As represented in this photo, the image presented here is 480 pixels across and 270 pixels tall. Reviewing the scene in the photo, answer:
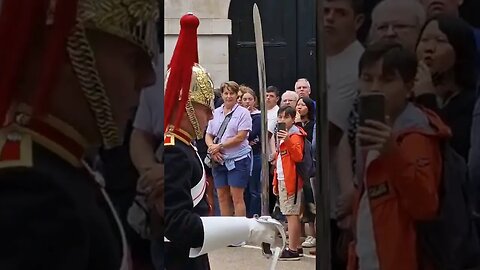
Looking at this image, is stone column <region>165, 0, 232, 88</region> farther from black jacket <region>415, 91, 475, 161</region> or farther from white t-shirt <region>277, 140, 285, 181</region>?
black jacket <region>415, 91, 475, 161</region>

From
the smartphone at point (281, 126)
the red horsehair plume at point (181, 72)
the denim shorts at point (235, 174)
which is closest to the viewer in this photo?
the red horsehair plume at point (181, 72)

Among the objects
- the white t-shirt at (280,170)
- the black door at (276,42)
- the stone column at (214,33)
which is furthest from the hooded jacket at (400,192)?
the black door at (276,42)

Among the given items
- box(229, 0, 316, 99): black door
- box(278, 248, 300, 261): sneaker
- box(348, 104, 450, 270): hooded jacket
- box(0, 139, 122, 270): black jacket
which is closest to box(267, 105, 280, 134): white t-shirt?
box(278, 248, 300, 261): sneaker

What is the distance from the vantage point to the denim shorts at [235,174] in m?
6.27

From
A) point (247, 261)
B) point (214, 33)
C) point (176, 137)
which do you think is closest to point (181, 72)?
point (176, 137)

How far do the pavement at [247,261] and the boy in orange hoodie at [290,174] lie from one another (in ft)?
0.39

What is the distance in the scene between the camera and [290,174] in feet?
18.8

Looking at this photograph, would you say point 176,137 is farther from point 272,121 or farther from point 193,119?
point 272,121

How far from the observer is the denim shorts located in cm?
627

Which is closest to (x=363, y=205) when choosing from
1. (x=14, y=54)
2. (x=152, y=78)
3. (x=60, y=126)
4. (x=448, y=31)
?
(x=448, y=31)

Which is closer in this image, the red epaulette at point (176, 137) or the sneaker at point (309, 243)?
the red epaulette at point (176, 137)

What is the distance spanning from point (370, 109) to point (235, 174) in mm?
4626

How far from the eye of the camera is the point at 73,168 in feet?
5.23

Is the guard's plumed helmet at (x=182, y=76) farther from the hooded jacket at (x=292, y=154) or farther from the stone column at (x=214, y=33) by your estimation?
the stone column at (x=214, y=33)
